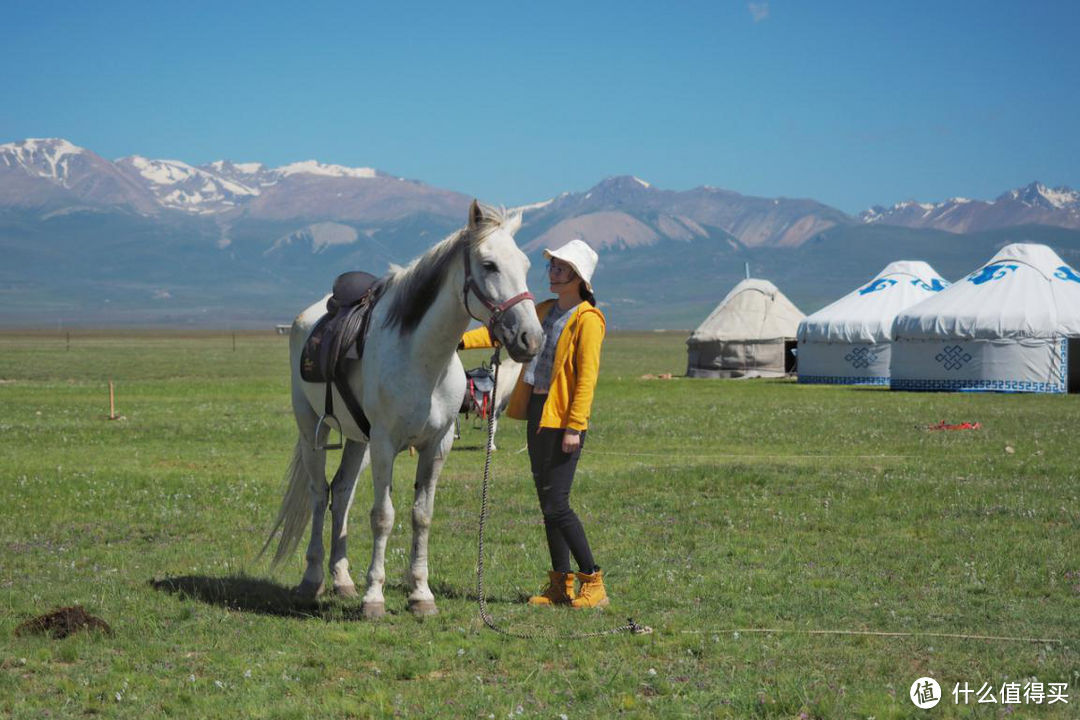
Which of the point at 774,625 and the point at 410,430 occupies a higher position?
the point at 410,430

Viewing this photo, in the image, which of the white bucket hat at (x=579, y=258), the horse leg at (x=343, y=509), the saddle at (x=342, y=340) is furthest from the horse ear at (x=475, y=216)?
the horse leg at (x=343, y=509)

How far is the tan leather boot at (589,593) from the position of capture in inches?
275

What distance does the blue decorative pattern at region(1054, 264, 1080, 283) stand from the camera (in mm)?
33188

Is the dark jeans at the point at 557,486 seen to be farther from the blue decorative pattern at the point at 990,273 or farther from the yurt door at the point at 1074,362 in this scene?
the yurt door at the point at 1074,362

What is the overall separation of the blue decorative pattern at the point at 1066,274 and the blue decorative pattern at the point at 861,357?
5.77 m

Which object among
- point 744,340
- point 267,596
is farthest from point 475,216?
point 744,340

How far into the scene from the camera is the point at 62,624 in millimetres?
6316

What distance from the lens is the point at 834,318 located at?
35.8 metres

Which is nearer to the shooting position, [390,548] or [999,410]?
[390,548]

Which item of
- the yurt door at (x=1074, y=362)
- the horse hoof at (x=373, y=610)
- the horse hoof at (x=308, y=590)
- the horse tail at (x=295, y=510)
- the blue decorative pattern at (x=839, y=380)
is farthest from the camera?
the blue decorative pattern at (x=839, y=380)

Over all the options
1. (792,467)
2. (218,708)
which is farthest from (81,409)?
(218,708)

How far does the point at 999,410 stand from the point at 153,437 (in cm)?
1689

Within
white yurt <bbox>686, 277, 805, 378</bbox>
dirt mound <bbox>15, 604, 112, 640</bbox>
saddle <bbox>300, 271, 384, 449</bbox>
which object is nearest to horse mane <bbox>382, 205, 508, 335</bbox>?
saddle <bbox>300, 271, 384, 449</bbox>

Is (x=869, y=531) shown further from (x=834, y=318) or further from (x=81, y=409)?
(x=834, y=318)
